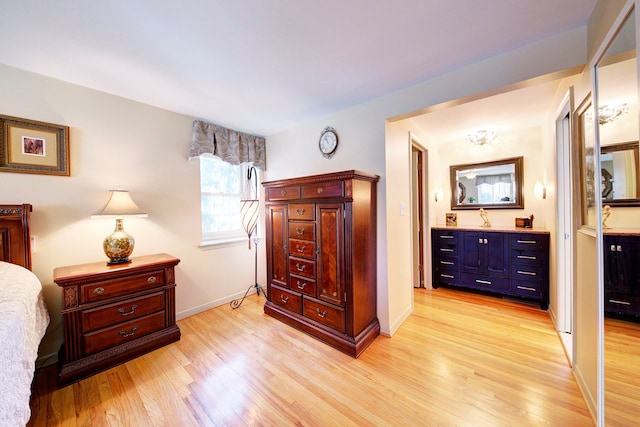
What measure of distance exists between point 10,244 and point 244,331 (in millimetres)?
1844

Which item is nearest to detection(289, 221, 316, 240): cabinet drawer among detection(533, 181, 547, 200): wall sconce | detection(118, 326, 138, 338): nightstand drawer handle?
detection(118, 326, 138, 338): nightstand drawer handle

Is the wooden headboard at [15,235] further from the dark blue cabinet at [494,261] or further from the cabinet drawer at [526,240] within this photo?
the cabinet drawer at [526,240]

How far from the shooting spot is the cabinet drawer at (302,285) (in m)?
2.23

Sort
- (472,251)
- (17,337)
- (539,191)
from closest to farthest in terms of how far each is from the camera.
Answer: (17,337)
(539,191)
(472,251)

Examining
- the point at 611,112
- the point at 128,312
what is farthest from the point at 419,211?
the point at 128,312

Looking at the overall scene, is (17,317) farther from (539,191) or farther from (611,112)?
(539,191)

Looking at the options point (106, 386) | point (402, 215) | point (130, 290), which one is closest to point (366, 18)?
point (402, 215)

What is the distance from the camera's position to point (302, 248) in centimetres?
229

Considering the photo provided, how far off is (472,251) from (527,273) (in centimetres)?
59

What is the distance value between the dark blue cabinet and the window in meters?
2.86

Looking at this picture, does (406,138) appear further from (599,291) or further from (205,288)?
(205,288)

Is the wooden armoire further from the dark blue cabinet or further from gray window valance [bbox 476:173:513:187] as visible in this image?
gray window valance [bbox 476:173:513:187]

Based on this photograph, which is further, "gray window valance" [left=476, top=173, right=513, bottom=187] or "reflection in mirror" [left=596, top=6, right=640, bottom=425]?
"gray window valance" [left=476, top=173, right=513, bottom=187]

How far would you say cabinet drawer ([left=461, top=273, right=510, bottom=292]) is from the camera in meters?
2.94
